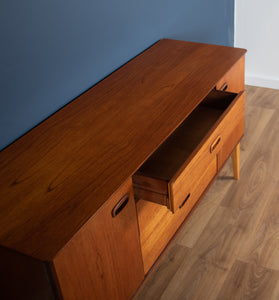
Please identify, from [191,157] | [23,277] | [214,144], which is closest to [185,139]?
[214,144]

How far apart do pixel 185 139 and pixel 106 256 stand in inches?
21.3

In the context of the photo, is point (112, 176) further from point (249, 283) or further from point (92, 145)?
point (249, 283)

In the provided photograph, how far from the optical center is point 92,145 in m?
1.14

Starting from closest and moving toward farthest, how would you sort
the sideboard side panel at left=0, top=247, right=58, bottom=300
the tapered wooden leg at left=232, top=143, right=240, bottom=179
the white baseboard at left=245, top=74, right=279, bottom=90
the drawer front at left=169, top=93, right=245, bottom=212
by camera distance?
the sideboard side panel at left=0, top=247, right=58, bottom=300, the drawer front at left=169, top=93, right=245, bottom=212, the tapered wooden leg at left=232, top=143, right=240, bottom=179, the white baseboard at left=245, top=74, right=279, bottom=90

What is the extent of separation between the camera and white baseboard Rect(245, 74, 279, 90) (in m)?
2.61

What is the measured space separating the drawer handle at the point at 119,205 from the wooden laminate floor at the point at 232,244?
0.50 metres

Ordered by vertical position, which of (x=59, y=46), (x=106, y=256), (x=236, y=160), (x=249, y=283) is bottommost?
(x=249, y=283)

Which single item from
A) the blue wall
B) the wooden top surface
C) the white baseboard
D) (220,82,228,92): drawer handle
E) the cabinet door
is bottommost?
the white baseboard

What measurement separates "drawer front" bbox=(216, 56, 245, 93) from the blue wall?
380 mm

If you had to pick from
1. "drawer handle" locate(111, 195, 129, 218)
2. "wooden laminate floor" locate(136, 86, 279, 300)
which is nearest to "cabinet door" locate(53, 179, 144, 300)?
"drawer handle" locate(111, 195, 129, 218)

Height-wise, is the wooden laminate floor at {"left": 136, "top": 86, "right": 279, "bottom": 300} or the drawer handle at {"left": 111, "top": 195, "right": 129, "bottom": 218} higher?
the drawer handle at {"left": 111, "top": 195, "right": 129, "bottom": 218}

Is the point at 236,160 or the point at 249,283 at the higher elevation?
the point at 236,160

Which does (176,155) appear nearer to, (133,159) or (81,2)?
(133,159)

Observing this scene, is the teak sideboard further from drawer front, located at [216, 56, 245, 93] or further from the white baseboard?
the white baseboard
